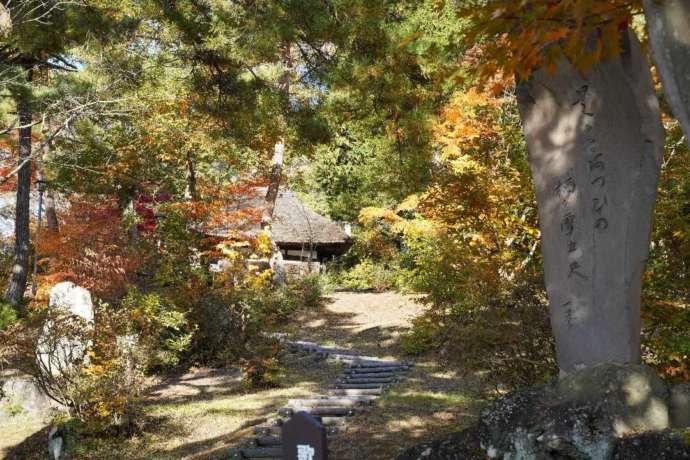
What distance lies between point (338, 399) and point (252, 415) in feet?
4.37

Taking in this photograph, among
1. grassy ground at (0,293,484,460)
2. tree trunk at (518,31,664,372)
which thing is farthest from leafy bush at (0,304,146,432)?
tree trunk at (518,31,664,372)

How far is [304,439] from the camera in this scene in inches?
162

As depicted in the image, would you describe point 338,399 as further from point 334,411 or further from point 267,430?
point 267,430

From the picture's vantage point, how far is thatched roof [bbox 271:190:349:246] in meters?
26.1

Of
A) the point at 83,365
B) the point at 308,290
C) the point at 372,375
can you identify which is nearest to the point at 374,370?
the point at 372,375

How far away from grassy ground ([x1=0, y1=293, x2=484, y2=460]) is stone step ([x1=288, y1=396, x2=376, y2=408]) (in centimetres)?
32

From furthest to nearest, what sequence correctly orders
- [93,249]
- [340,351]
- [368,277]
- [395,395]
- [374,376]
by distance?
[368,277] < [93,249] < [340,351] < [374,376] < [395,395]

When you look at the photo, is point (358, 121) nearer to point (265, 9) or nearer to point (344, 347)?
point (265, 9)

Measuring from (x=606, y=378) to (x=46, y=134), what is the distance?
1288 cm

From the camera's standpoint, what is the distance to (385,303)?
22281 mm

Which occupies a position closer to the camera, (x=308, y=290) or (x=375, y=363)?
(x=375, y=363)

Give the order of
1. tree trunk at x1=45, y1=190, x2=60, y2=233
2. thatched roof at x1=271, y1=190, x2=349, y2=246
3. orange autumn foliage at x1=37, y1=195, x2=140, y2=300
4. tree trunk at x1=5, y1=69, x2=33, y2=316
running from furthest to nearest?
thatched roof at x1=271, y1=190, x2=349, y2=246
tree trunk at x1=45, y1=190, x2=60, y2=233
tree trunk at x1=5, y1=69, x2=33, y2=316
orange autumn foliage at x1=37, y1=195, x2=140, y2=300

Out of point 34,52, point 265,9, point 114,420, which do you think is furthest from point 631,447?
point 34,52

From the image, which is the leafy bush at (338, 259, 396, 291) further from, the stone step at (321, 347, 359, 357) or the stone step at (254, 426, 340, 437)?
the stone step at (254, 426, 340, 437)
